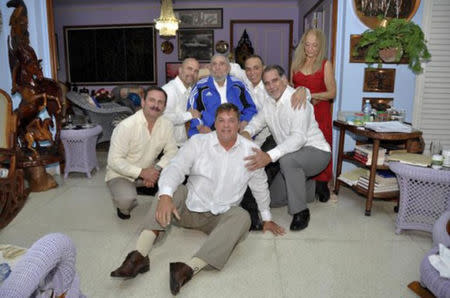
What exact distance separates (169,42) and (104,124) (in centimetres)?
337

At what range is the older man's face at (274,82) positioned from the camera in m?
2.79

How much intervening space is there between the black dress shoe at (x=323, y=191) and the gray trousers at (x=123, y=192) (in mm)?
1657

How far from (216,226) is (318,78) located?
1777 millimetres

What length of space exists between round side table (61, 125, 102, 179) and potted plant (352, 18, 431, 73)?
2.98 m

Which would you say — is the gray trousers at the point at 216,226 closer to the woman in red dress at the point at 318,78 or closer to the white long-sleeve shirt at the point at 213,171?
the white long-sleeve shirt at the point at 213,171

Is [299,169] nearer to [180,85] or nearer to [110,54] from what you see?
[180,85]

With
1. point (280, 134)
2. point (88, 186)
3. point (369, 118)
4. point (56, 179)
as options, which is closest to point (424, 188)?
point (369, 118)

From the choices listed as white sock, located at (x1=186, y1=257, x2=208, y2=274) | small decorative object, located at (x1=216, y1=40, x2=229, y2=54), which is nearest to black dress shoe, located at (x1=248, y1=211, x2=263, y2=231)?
white sock, located at (x1=186, y1=257, x2=208, y2=274)

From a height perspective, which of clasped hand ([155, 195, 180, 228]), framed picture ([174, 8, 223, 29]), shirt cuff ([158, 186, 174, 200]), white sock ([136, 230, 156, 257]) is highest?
framed picture ([174, 8, 223, 29])

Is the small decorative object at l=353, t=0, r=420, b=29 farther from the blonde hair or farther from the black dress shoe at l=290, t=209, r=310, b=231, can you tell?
the black dress shoe at l=290, t=209, r=310, b=231

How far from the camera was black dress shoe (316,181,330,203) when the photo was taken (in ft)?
11.1

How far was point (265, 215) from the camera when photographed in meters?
2.61

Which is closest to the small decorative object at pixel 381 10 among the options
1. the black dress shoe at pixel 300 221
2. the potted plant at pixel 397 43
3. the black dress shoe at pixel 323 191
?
the potted plant at pixel 397 43

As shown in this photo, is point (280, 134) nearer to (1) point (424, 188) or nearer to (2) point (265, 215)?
(2) point (265, 215)
